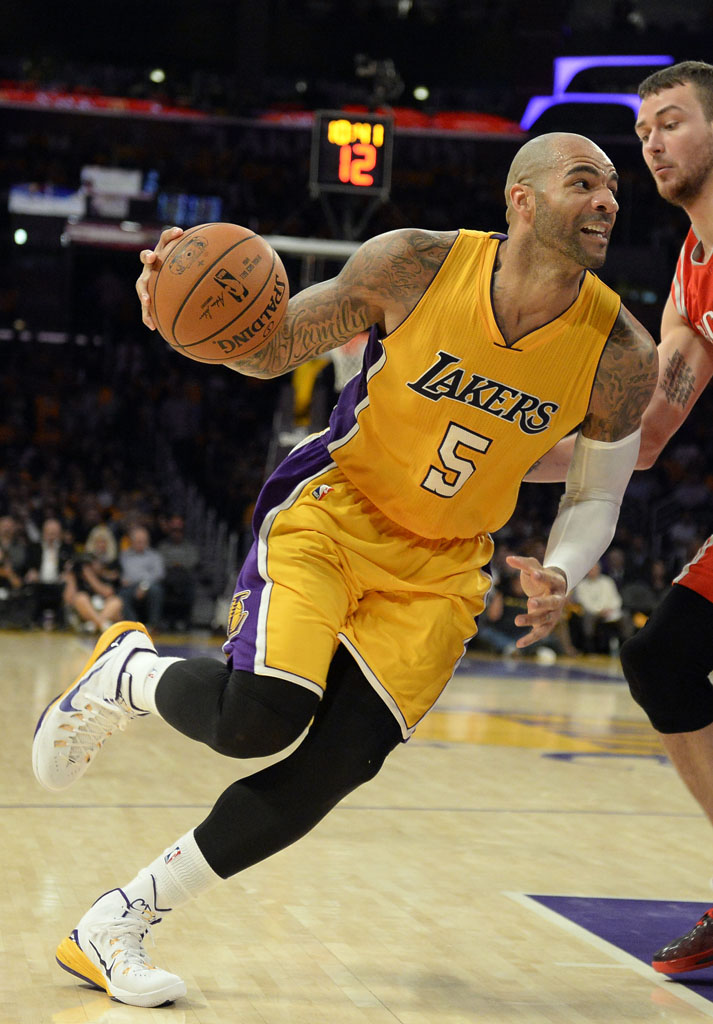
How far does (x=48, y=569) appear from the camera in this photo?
13703 millimetres

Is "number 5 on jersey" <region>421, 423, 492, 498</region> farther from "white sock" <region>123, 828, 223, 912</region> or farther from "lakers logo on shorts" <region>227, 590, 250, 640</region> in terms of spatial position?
"white sock" <region>123, 828, 223, 912</region>

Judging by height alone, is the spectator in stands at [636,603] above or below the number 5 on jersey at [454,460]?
below

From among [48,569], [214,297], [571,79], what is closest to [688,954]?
[214,297]

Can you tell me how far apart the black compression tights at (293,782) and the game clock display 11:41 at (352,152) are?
9.57 metres

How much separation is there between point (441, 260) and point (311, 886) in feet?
6.57

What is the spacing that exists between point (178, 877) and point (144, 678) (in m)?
0.50

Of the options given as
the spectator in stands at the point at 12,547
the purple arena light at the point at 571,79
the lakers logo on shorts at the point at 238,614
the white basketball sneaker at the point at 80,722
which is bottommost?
the spectator in stands at the point at 12,547

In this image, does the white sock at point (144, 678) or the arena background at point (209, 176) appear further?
the arena background at point (209, 176)

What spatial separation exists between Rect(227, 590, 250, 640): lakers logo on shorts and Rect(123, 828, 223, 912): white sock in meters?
0.49

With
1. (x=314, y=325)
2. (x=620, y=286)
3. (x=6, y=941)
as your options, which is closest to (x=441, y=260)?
(x=314, y=325)

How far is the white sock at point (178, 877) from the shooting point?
2.93 meters

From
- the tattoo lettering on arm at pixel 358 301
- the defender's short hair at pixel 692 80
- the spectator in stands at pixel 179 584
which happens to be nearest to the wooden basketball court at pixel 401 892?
A: the tattoo lettering on arm at pixel 358 301

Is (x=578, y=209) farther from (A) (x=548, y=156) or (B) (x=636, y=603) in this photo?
(B) (x=636, y=603)

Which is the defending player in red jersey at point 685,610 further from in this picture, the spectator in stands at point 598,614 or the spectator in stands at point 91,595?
the spectator in stands at point 598,614
